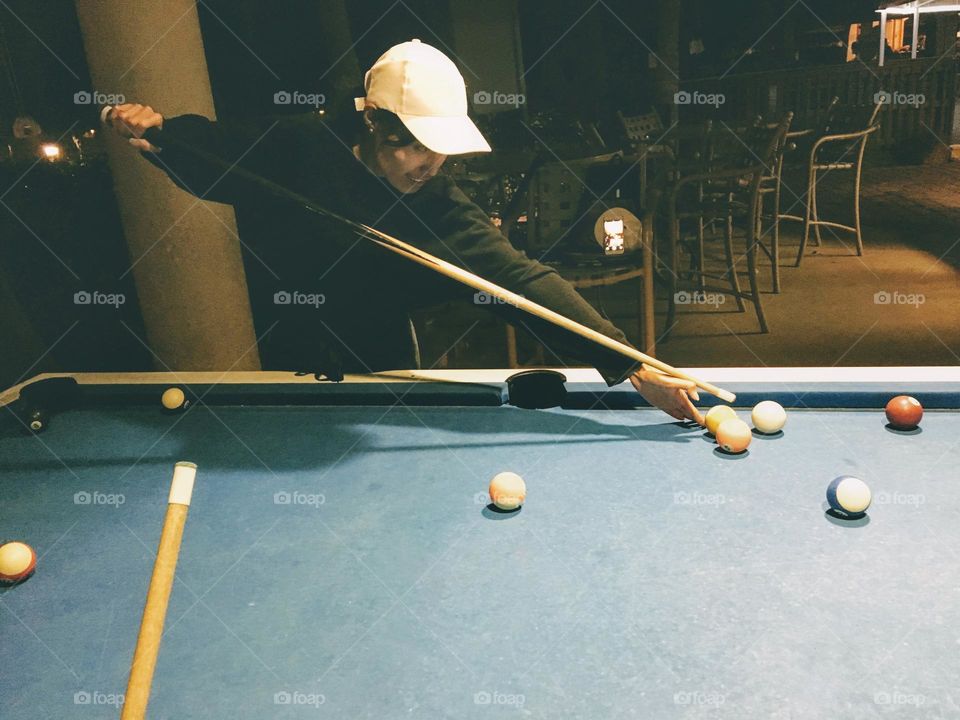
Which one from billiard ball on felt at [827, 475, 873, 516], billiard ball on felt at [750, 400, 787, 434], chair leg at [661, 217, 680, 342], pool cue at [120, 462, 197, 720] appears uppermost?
pool cue at [120, 462, 197, 720]

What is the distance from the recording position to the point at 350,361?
317 cm

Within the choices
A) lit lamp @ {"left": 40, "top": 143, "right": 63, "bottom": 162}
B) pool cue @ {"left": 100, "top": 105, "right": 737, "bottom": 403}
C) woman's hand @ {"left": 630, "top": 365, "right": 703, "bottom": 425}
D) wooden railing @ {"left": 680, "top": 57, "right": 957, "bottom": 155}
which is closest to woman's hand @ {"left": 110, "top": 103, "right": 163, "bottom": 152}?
pool cue @ {"left": 100, "top": 105, "right": 737, "bottom": 403}

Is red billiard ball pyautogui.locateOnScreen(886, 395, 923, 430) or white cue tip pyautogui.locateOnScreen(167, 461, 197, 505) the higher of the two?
white cue tip pyautogui.locateOnScreen(167, 461, 197, 505)

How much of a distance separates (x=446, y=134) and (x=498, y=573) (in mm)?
1526

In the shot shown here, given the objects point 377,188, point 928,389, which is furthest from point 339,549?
point 377,188

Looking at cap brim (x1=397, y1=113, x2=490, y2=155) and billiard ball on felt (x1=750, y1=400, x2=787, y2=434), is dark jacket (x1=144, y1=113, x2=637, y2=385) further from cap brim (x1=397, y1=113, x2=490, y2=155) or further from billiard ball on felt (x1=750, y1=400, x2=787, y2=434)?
billiard ball on felt (x1=750, y1=400, x2=787, y2=434)

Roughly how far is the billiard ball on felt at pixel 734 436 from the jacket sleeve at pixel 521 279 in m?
0.33

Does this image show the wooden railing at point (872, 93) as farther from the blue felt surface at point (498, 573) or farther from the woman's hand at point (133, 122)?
the blue felt surface at point (498, 573)

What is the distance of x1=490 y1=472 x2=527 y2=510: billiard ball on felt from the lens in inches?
60.9

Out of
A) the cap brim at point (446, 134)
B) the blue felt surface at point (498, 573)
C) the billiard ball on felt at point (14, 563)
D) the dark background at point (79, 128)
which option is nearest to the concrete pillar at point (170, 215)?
the dark background at point (79, 128)

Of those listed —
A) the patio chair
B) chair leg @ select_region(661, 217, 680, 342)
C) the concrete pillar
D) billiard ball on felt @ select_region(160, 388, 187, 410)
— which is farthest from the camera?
the patio chair

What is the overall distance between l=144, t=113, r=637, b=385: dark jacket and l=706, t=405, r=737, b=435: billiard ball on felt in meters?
0.56

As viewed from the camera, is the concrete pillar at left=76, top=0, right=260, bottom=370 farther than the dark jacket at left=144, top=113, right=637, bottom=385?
Yes

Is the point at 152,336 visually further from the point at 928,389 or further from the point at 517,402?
the point at 928,389
